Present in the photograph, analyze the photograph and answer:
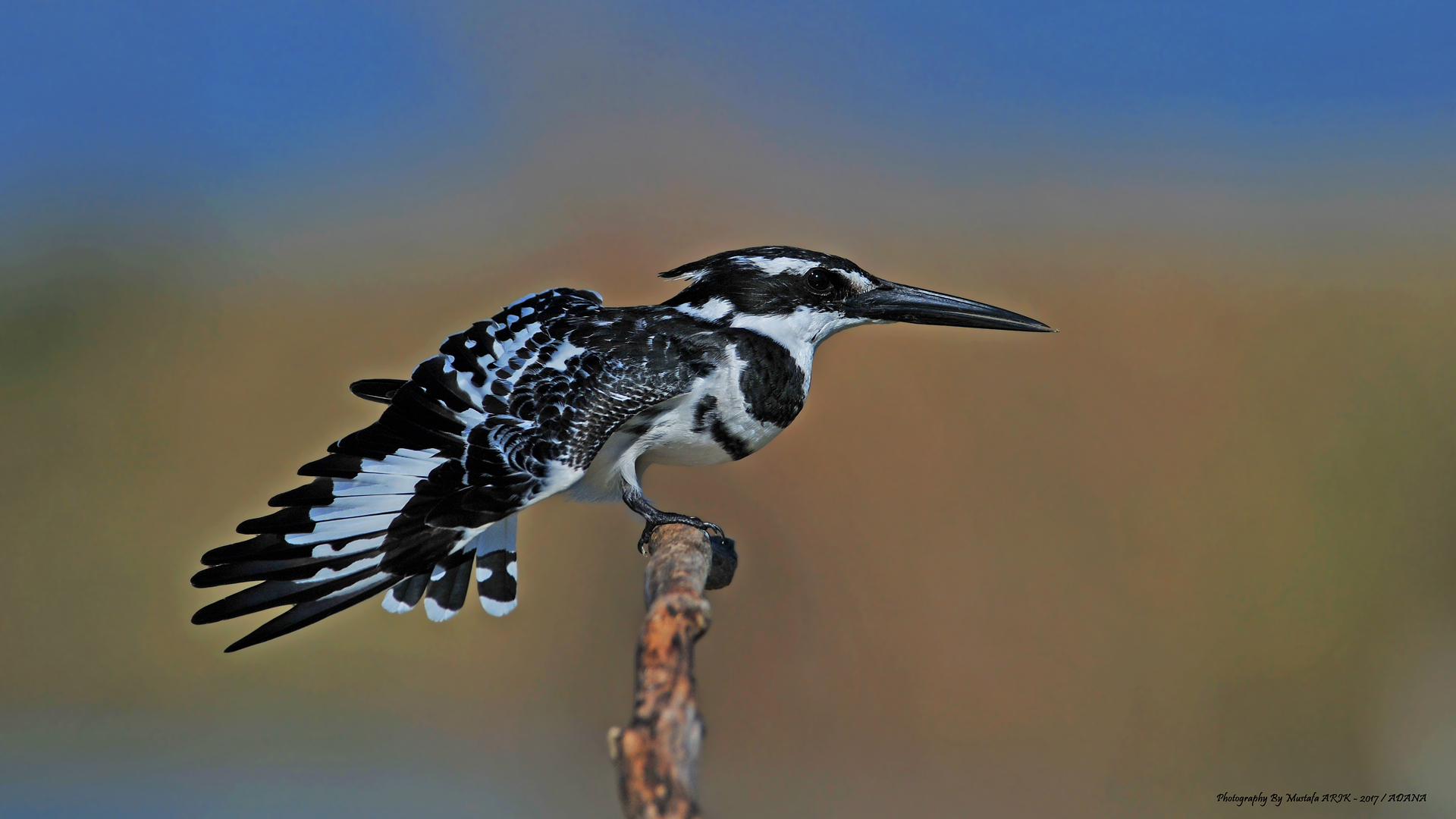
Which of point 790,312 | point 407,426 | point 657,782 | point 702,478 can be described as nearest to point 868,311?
point 790,312

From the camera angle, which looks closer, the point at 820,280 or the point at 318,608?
the point at 318,608

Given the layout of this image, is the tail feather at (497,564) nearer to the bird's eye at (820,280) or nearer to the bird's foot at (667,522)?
the bird's foot at (667,522)

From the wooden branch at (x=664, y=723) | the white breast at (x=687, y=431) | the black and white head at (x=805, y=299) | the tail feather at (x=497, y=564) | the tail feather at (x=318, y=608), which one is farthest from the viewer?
the tail feather at (x=497, y=564)

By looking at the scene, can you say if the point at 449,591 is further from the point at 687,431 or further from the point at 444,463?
the point at 687,431

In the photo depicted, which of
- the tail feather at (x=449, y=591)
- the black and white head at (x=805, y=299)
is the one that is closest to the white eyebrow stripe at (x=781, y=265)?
the black and white head at (x=805, y=299)

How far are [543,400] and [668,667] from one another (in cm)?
76

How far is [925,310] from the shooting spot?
1.99 m

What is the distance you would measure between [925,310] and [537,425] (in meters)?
0.79

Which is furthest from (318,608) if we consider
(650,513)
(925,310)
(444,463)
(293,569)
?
(925,310)

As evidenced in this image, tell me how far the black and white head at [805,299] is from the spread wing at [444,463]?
137mm

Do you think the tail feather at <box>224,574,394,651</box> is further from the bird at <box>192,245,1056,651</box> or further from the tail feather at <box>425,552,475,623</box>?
the tail feather at <box>425,552,475,623</box>

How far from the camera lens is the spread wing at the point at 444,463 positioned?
1.63 meters

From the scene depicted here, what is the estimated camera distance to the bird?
5.43ft

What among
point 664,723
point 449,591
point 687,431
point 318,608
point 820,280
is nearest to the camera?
point 664,723
